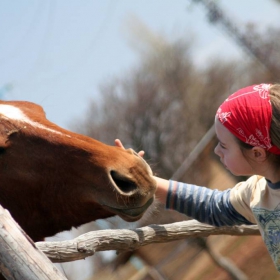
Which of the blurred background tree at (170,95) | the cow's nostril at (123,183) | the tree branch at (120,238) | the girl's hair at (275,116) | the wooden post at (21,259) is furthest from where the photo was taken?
the blurred background tree at (170,95)

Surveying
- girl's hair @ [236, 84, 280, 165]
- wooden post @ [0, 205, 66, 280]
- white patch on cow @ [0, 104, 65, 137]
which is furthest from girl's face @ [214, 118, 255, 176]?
wooden post @ [0, 205, 66, 280]

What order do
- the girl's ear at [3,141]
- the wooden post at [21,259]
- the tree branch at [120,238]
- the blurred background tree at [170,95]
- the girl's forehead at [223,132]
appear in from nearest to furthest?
1. the wooden post at [21,259]
2. the girl's forehead at [223,132]
3. the girl's ear at [3,141]
4. the tree branch at [120,238]
5. the blurred background tree at [170,95]

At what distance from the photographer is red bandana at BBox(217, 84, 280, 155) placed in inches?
79.2

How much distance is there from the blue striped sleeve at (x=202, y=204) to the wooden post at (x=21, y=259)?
1102 mm

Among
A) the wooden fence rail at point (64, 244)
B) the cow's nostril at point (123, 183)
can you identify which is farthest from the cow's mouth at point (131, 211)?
the wooden fence rail at point (64, 244)

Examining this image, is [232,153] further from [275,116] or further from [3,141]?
[3,141]

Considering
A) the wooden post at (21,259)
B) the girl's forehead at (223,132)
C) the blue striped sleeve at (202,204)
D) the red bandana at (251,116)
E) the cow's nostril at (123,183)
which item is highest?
the red bandana at (251,116)

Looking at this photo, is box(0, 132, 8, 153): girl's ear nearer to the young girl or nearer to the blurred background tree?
the young girl

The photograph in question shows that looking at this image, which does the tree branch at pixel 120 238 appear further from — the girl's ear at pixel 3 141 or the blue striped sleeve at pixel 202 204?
the blue striped sleeve at pixel 202 204

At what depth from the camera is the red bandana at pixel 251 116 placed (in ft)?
6.60

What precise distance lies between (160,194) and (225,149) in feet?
1.62

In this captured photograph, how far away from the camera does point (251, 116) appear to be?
2.03 meters

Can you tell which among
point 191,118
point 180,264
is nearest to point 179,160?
point 191,118

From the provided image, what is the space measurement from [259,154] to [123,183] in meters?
0.55
